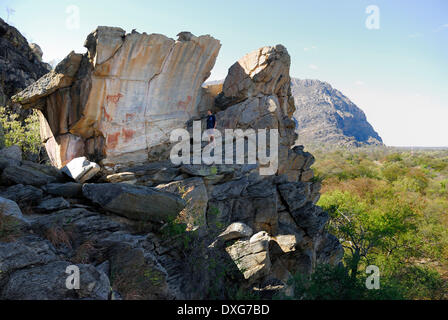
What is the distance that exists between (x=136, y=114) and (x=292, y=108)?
9.68 m

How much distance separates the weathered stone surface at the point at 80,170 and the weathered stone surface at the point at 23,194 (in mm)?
1765

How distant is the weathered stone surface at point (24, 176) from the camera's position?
923cm

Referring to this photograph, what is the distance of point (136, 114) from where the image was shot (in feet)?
48.1

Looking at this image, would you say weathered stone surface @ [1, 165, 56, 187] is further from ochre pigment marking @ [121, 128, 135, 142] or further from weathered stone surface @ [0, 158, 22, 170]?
ochre pigment marking @ [121, 128, 135, 142]

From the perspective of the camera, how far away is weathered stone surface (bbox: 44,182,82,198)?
928cm

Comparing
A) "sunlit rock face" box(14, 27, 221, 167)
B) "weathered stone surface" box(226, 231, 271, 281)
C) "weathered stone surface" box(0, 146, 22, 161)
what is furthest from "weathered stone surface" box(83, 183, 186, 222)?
"sunlit rock face" box(14, 27, 221, 167)

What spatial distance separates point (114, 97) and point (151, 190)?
6.74 m

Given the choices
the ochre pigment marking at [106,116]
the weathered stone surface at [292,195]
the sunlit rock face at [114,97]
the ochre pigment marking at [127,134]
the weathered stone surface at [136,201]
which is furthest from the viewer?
the weathered stone surface at [292,195]

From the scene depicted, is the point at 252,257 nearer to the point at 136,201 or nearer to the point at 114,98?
the point at 136,201

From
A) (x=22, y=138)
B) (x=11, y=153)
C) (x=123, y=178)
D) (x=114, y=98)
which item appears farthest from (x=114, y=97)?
(x=22, y=138)

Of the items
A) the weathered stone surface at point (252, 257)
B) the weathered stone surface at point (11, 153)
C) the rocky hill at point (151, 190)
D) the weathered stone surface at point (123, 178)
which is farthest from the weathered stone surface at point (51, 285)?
the weathered stone surface at point (11, 153)

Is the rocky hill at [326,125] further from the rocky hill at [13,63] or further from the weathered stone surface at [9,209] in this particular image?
the weathered stone surface at [9,209]

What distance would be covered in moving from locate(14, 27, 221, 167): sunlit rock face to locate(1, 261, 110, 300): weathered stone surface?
8.69 m
